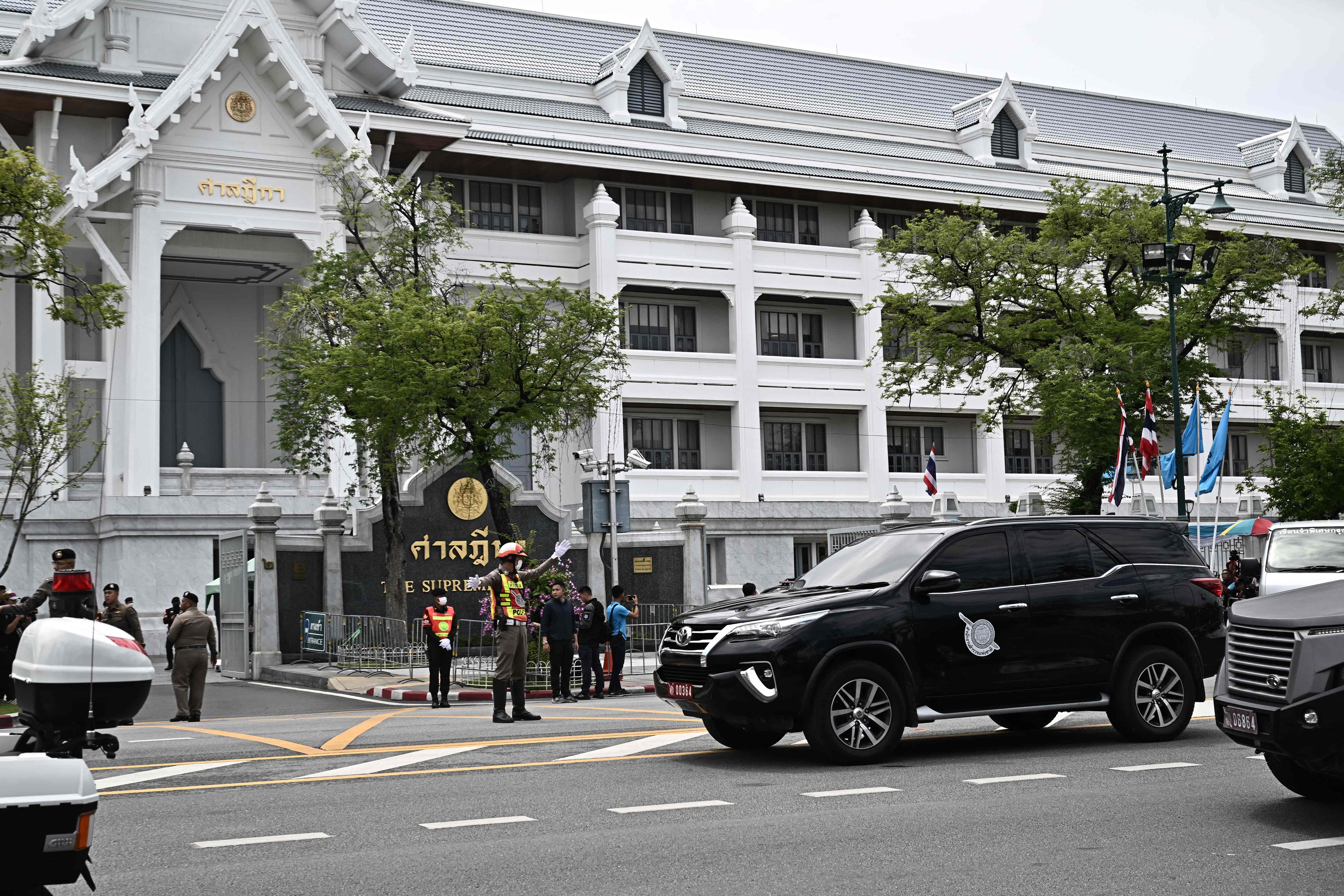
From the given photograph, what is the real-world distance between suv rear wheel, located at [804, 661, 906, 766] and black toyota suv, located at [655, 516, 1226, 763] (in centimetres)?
1

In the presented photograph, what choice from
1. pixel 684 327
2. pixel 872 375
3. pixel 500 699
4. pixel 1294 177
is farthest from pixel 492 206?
pixel 1294 177

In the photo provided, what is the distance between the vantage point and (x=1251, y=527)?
127 feet

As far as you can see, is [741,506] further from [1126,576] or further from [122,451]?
[1126,576]

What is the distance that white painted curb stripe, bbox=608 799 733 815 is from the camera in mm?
9266

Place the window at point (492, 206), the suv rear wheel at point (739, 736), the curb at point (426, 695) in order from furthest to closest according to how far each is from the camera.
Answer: the window at point (492, 206)
the curb at point (426, 695)
the suv rear wheel at point (739, 736)

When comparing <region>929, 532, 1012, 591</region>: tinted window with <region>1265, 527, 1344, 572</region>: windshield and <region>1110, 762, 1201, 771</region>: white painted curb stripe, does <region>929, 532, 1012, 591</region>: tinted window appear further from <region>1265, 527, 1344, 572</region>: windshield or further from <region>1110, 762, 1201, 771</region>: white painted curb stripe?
<region>1265, 527, 1344, 572</region>: windshield

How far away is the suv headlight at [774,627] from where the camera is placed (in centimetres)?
1099

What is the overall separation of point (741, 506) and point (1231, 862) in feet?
109

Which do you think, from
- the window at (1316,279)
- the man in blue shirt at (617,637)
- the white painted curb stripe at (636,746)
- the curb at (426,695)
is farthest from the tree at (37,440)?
the window at (1316,279)

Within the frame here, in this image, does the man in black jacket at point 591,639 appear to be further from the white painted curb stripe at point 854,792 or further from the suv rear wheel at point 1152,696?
the white painted curb stripe at point 854,792

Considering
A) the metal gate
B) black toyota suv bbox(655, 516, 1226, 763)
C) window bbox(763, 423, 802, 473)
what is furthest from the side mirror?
window bbox(763, 423, 802, 473)

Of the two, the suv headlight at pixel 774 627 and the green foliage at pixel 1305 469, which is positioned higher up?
the green foliage at pixel 1305 469

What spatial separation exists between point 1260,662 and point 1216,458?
2846cm

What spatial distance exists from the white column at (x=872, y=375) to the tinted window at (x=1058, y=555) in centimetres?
3220
